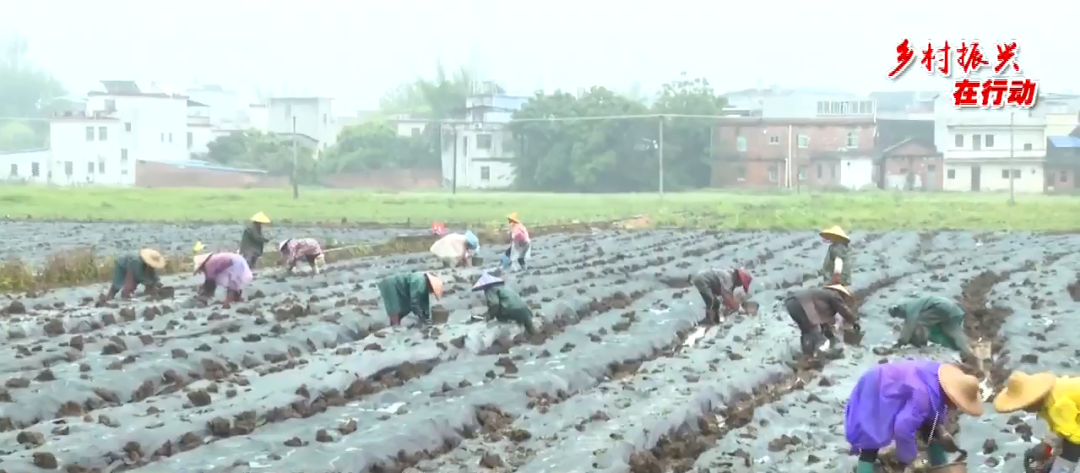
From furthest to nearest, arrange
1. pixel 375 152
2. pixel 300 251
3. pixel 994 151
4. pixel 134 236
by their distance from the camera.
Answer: pixel 375 152
pixel 994 151
pixel 134 236
pixel 300 251

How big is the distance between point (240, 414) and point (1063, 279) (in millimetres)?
14394

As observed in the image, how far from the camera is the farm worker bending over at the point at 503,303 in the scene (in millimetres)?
13656

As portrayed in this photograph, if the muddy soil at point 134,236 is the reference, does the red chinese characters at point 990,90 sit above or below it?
above

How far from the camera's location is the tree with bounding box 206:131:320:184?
189 feet

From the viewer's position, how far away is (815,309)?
12.7 metres

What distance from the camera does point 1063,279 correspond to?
2020 cm

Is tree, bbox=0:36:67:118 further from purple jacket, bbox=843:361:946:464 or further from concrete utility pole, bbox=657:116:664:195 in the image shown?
purple jacket, bbox=843:361:946:464

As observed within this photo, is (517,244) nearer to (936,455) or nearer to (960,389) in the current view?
(936,455)

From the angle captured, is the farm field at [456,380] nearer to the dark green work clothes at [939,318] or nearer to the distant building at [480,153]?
the dark green work clothes at [939,318]

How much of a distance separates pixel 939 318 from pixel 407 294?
5348 millimetres

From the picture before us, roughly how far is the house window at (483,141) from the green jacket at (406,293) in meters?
46.1

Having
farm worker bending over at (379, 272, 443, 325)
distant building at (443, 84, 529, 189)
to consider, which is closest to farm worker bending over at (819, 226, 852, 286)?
farm worker bending over at (379, 272, 443, 325)

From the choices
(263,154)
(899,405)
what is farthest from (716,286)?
(263,154)

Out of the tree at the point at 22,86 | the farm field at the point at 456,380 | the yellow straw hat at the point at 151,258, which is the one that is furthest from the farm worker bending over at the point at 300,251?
the tree at the point at 22,86
